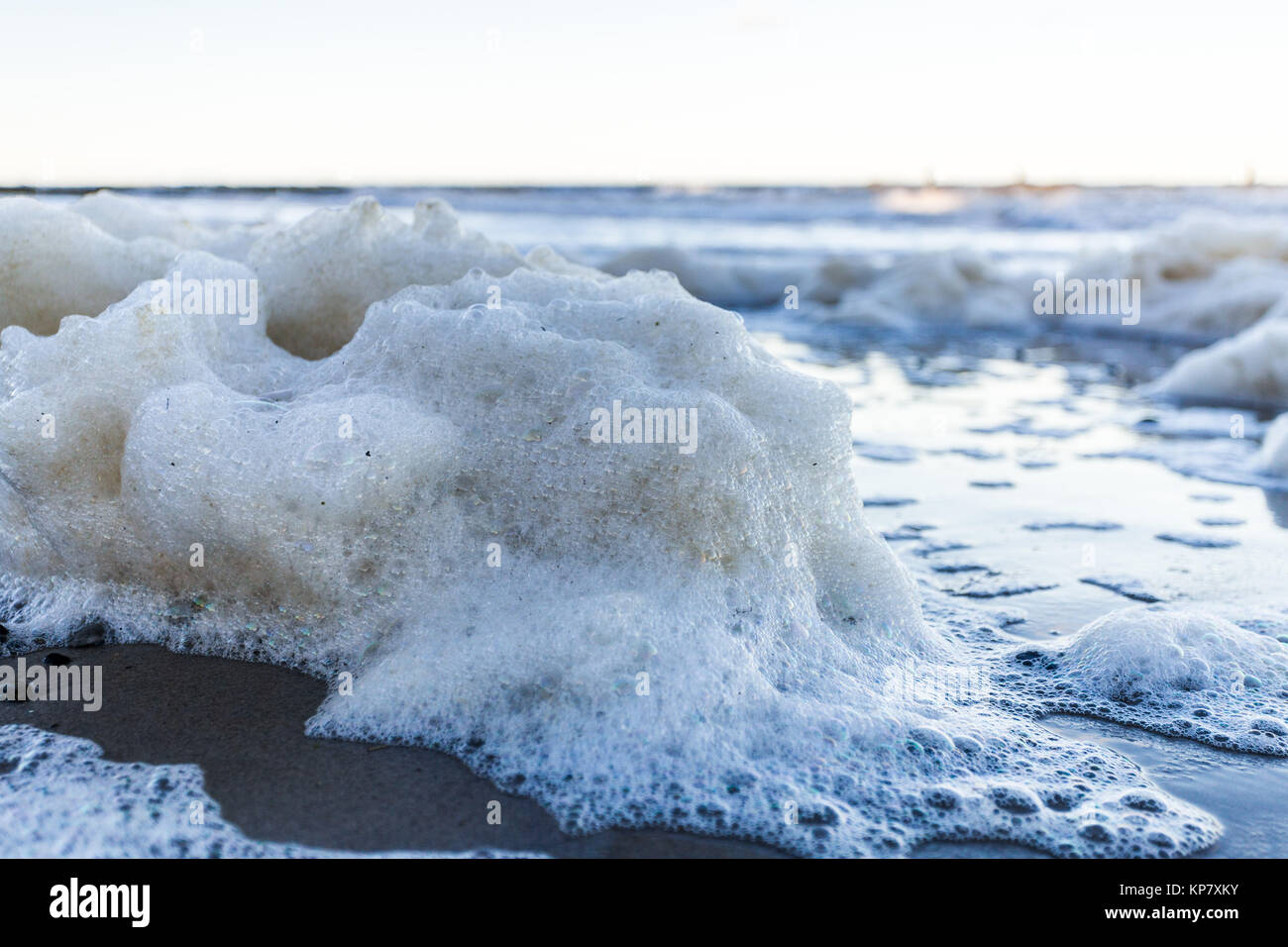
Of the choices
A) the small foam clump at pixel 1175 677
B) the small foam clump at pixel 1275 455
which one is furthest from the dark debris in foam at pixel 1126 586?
the small foam clump at pixel 1275 455

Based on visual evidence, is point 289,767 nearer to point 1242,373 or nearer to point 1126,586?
point 1126,586

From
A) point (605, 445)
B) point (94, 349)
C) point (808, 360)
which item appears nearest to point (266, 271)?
point (94, 349)

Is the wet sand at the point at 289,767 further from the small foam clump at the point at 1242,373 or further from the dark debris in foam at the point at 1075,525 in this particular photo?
the small foam clump at the point at 1242,373

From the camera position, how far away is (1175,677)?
237 centimetres

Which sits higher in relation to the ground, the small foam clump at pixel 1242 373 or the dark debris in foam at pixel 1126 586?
the small foam clump at pixel 1242 373

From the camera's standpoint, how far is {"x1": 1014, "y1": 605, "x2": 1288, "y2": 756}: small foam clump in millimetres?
2211

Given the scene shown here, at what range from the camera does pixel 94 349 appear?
101 inches

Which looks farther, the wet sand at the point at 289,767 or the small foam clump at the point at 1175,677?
the small foam clump at the point at 1175,677

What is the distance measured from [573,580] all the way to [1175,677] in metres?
1.33

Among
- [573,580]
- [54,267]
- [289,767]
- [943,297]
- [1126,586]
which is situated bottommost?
[289,767]

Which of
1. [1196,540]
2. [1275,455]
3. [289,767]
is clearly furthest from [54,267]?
[1275,455]

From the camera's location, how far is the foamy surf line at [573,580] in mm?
1942

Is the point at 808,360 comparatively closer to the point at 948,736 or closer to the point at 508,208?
the point at 948,736
